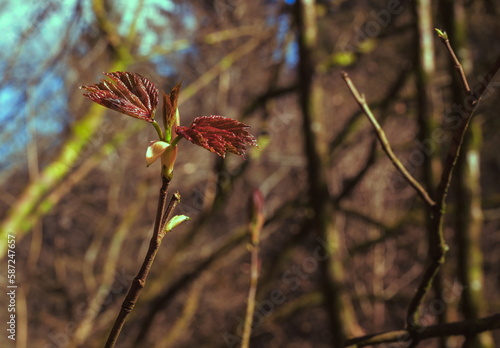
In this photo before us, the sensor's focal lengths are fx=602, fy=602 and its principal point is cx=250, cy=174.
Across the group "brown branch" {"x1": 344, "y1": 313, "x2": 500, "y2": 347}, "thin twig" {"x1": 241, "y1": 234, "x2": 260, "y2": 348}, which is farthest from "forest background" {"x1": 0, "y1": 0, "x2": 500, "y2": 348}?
"thin twig" {"x1": 241, "y1": 234, "x2": 260, "y2": 348}

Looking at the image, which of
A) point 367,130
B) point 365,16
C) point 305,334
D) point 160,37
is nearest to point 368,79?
point 367,130

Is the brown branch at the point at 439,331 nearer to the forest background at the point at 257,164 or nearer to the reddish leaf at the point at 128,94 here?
the forest background at the point at 257,164

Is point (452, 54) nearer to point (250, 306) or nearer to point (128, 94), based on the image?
point (128, 94)

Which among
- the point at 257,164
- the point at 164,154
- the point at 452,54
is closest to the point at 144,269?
the point at 164,154

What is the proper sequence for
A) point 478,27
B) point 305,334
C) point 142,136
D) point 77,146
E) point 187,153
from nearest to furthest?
point 77,146 < point 478,27 < point 142,136 < point 187,153 < point 305,334

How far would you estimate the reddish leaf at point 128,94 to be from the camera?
405mm

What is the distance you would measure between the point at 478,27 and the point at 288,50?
134 centimetres

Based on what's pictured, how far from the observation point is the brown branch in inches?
22.8

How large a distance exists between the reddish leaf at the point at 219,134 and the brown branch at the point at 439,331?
0.30 metres

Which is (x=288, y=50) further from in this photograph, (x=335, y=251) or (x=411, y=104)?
(x=335, y=251)

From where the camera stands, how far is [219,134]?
0.41m

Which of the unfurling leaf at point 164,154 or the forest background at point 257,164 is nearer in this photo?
the unfurling leaf at point 164,154

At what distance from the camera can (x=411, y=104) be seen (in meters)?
2.97

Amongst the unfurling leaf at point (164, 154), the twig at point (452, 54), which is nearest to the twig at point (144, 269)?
the unfurling leaf at point (164, 154)
